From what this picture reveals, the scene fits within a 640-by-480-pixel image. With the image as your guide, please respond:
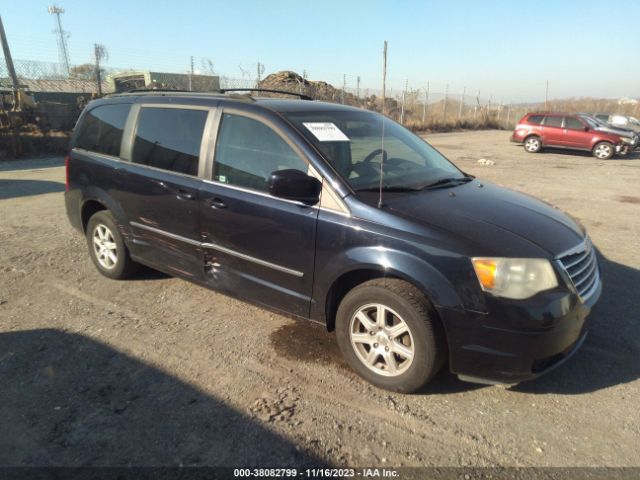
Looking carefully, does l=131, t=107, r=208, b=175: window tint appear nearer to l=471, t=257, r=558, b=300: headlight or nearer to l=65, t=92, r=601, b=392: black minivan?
l=65, t=92, r=601, b=392: black minivan

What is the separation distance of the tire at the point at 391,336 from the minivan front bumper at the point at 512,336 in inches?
4.9

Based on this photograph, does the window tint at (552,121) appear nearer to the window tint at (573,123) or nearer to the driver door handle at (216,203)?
the window tint at (573,123)

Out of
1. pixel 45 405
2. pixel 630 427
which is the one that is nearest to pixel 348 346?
pixel 630 427

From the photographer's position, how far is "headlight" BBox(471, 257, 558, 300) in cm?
256

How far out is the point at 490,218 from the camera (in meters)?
2.98

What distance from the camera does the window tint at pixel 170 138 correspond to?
12.2 ft

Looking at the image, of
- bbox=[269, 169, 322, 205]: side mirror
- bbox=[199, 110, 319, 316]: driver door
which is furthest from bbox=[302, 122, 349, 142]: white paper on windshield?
bbox=[269, 169, 322, 205]: side mirror

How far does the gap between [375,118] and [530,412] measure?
8.57 ft

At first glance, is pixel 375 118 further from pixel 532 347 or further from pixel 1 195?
pixel 1 195

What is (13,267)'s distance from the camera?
4.92m

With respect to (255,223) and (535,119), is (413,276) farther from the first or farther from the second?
(535,119)

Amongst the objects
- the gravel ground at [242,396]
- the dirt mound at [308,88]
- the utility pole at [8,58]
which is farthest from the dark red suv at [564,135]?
the utility pole at [8,58]

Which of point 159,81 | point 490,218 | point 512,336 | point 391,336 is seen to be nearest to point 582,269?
point 490,218

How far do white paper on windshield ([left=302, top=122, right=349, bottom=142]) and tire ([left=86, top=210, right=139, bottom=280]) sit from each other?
2.28 meters
